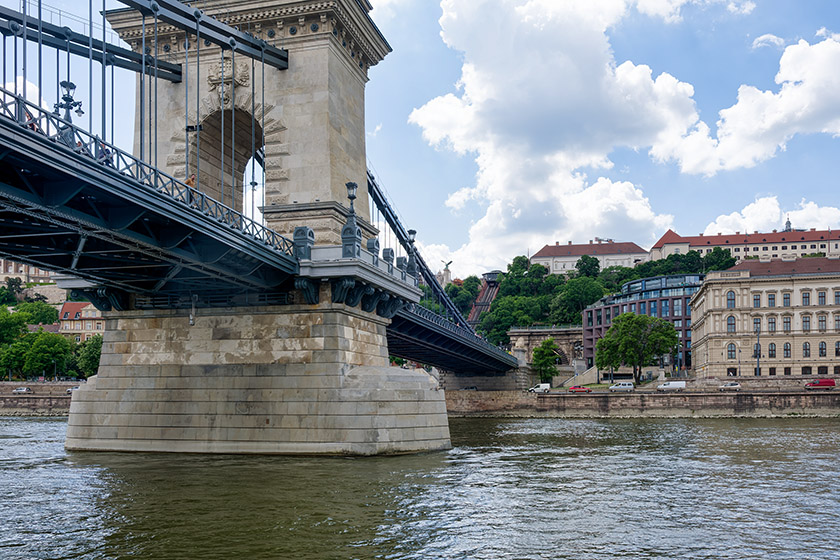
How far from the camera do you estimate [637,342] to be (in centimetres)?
9162

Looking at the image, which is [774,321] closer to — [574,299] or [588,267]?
[574,299]

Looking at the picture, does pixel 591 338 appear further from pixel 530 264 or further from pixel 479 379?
A: pixel 530 264

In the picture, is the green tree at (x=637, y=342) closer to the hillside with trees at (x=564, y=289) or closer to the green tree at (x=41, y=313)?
the hillside with trees at (x=564, y=289)

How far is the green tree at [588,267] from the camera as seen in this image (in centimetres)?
17825

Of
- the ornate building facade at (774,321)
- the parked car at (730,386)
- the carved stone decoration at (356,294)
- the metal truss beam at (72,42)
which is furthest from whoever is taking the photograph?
the ornate building facade at (774,321)

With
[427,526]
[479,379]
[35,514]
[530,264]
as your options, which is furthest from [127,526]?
[530,264]

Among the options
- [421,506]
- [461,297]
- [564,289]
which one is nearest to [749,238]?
[564,289]

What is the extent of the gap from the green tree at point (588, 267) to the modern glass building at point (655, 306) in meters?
45.7

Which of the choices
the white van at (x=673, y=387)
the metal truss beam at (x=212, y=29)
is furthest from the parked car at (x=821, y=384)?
the metal truss beam at (x=212, y=29)

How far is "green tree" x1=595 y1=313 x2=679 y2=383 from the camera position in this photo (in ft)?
298

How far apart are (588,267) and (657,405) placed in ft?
362

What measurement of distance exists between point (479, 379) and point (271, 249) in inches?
2446

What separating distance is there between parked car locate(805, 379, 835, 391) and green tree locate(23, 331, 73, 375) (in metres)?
91.4

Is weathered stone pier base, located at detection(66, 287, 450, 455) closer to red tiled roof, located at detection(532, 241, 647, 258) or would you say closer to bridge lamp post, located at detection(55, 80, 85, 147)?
bridge lamp post, located at detection(55, 80, 85, 147)
